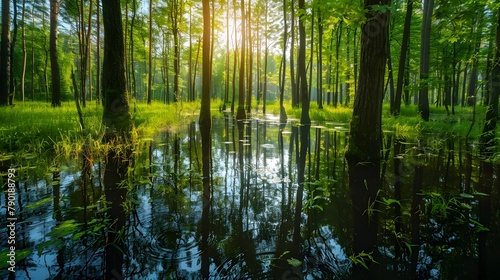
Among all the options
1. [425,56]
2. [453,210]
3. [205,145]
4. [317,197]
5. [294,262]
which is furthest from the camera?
[425,56]

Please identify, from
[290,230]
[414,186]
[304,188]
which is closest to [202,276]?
[290,230]

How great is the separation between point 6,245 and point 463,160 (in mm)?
7438

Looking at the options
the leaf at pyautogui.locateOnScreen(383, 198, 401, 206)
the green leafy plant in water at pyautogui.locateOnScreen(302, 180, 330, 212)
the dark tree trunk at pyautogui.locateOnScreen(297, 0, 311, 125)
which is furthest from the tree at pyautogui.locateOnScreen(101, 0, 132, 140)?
the dark tree trunk at pyautogui.locateOnScreen(297, 0, 311, 125)

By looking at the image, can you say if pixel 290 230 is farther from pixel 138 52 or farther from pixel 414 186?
pixel 138 52

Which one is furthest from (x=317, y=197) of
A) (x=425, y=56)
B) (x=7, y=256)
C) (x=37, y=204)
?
(x=425, y=56)

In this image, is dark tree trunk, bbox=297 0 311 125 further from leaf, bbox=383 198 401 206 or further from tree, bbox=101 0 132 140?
leaf, bbox=383 198 401 206

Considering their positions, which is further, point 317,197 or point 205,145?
point 205,145

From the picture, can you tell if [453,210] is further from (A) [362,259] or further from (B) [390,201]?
(A) [362,259]

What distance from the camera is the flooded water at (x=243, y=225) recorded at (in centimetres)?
175

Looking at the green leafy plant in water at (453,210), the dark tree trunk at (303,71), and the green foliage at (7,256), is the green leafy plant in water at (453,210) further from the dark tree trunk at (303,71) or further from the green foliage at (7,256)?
the dark tree trunk at (303,71)

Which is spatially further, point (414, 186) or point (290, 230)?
point (414, 186)

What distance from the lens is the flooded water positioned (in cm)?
175

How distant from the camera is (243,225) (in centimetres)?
244

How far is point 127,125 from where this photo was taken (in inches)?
259
